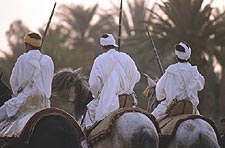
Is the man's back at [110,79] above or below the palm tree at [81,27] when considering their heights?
above

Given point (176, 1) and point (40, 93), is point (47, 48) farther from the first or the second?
point (40, 93)

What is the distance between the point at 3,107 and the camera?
12.2 metres

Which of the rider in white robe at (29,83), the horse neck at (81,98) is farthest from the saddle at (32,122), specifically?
the horse neck at (81,98)

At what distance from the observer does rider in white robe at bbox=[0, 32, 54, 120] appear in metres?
12.0

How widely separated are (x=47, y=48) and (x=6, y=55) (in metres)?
1.88

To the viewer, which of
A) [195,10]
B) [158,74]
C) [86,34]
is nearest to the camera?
[195,10]

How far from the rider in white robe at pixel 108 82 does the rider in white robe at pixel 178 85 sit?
35.1 inches

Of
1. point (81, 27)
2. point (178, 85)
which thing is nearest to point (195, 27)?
point (81, 27)

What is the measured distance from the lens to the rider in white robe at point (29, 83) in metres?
12.0

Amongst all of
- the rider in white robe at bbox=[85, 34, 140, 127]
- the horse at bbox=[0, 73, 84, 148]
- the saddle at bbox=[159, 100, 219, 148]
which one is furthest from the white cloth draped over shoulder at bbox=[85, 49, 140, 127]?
the horse at bbox=[0, 73, 84, 148]

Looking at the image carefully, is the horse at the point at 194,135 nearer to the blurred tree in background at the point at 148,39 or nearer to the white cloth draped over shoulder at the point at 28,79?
the white cloth draped over shoulder at the point at 28,79

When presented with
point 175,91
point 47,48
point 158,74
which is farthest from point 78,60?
point 175,91

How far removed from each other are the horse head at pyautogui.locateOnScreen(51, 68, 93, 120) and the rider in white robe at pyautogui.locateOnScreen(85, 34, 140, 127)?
11.0 inches

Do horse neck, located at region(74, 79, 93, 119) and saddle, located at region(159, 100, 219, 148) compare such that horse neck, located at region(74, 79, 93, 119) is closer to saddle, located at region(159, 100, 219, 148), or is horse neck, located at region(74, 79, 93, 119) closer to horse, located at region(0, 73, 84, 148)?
saddle, located at region(159, 100, 219, 148)
